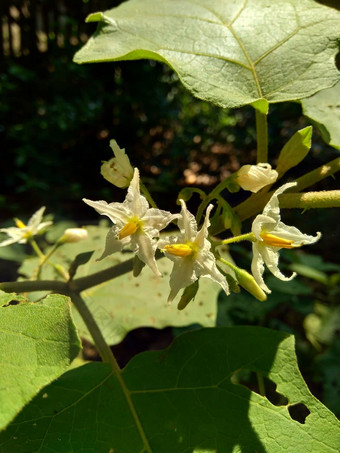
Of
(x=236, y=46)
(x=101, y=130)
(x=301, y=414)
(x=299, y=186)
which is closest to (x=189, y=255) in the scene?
(x=299, y=186)

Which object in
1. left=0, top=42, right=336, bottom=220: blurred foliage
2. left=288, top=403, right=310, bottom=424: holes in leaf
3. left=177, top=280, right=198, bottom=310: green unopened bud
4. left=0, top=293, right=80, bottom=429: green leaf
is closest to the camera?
left=0, top=293, right=80, bottom=429: green leaf

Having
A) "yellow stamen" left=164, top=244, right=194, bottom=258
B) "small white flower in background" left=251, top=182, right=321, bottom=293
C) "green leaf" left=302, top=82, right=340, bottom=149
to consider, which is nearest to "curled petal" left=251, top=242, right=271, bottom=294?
"small white flower in background" left=251, top=182, right=321, bottom=293

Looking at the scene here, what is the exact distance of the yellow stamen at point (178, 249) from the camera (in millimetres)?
644

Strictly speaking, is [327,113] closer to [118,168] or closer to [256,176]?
[256,176]

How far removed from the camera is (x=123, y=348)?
8.57ft

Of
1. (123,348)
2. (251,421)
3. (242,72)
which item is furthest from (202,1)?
(123,348)

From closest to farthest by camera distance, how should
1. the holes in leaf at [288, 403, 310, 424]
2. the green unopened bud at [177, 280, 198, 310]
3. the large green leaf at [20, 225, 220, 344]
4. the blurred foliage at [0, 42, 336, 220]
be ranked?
the green unopened bud at [177, 280, 198, 310] < the holes in leaf at [288, 403, 310, 424] < the large green leaf at [20, 225, 220, 344] < the blurred foliage at [0, 42, 336, 220]

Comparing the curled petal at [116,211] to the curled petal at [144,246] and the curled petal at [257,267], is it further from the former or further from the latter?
the curled petal at [257,267]

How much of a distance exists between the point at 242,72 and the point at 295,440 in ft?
1.98

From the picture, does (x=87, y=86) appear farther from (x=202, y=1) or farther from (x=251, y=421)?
(x=251, y=421)

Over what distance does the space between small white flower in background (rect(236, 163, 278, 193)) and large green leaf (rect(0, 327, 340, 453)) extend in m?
0.27

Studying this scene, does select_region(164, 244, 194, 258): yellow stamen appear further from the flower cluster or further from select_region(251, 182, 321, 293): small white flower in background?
select_region(251, 182, 321, 293): small white flower in background

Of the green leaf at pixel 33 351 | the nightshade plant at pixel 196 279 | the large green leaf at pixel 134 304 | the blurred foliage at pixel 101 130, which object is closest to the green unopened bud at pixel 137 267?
the nightshade plant at pixel 196 279

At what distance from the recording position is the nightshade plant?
0.65 metres
